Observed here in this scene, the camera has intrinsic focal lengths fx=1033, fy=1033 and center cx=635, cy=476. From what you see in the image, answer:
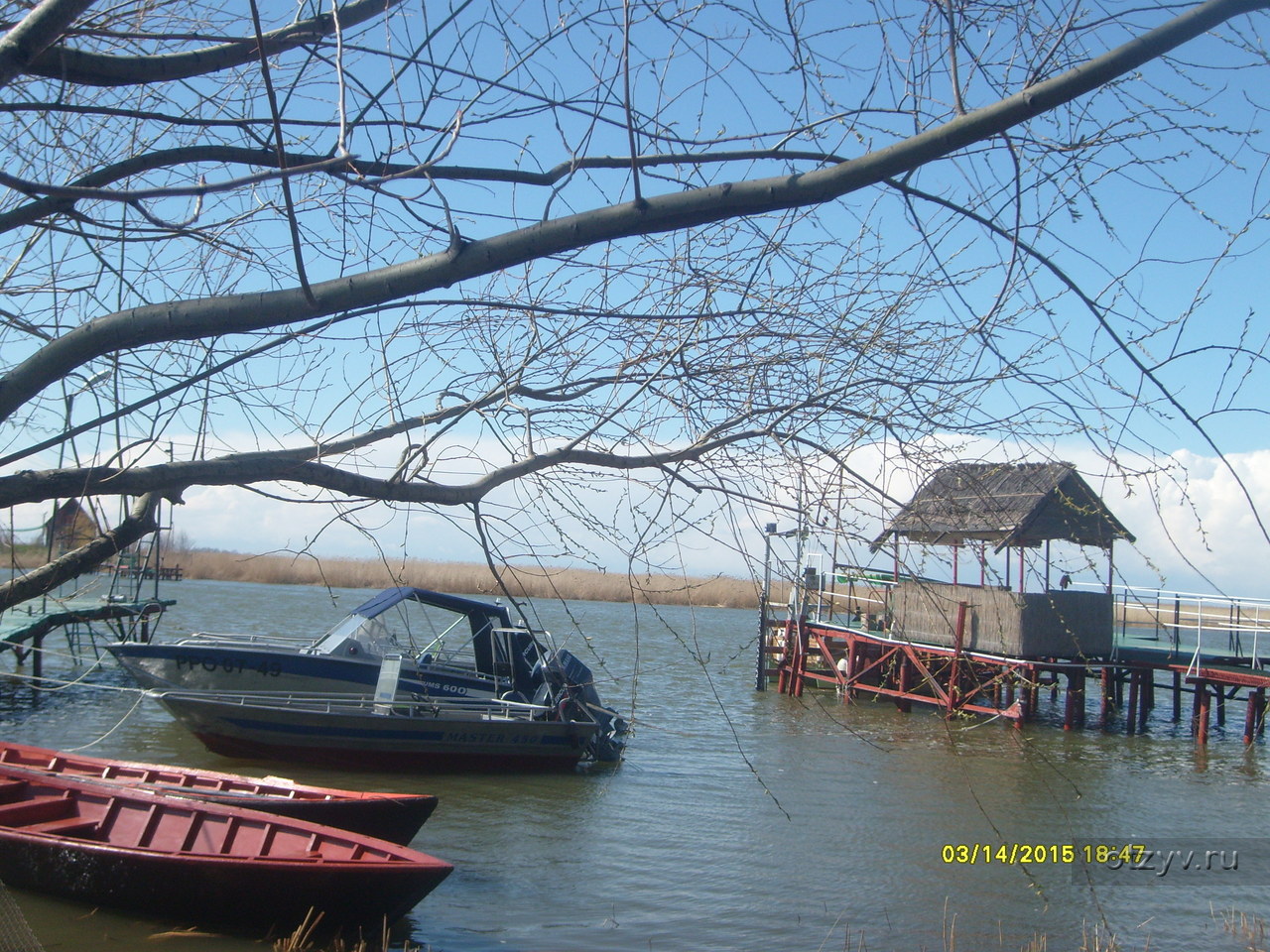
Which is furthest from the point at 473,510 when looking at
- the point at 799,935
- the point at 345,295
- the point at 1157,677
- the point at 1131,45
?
the point at 1157,677

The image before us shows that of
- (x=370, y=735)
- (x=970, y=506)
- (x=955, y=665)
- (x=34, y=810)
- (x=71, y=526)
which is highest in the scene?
(x=970, y=506)

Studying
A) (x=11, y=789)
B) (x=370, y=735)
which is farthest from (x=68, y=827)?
(x=370, y=735)

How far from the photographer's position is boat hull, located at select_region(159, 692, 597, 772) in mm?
13805

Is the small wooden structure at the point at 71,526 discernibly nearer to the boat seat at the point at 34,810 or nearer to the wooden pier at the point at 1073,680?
the boat seat at the point at 34,810

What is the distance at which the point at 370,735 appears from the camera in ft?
46.5

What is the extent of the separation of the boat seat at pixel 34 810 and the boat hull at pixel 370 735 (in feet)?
15.5

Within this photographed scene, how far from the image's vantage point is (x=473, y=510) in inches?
153

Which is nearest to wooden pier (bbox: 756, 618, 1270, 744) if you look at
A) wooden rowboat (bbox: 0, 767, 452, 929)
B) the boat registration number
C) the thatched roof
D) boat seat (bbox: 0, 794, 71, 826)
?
the boat registration number

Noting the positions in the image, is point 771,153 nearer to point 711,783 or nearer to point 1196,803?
point 711,783

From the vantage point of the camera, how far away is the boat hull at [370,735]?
13805 mm

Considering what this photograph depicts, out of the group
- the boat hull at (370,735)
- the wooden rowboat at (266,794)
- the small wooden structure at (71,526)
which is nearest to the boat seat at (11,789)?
the wooden rowboat at (266,794)

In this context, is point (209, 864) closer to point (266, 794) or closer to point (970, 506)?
point (266, 794)

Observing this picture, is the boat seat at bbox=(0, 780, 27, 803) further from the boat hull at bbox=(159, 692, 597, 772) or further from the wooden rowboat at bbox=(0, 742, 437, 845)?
the boat hull at bbox=(159, 692, 597, 772)

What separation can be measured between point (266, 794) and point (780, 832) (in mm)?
6288
